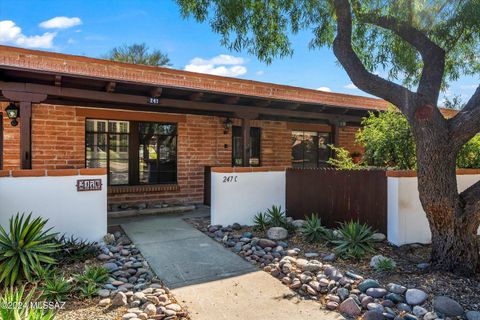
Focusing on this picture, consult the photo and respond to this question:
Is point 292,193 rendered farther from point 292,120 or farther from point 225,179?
point 292,120

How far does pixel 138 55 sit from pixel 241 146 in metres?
22.4

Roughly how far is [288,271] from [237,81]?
23.7ft

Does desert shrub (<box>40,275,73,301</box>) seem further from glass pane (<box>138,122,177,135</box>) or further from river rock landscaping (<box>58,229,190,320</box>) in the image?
glass pane (<box>138,122,177,135</box>)

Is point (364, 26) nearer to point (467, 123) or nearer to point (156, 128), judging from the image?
point (467, 123)

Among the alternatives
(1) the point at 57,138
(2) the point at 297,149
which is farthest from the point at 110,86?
(2) the point at 297,149

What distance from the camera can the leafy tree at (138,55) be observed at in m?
28.0

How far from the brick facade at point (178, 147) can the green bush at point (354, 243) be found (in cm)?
513

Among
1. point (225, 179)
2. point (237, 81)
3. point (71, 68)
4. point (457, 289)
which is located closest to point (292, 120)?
point (237, 81)

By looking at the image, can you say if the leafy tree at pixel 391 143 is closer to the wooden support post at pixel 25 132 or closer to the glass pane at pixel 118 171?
the glass pane at pixel 118 171

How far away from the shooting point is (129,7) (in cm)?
881

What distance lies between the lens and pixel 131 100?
281 inches

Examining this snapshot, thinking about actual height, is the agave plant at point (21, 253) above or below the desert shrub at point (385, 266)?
above

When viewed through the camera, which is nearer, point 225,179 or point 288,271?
point 288,271

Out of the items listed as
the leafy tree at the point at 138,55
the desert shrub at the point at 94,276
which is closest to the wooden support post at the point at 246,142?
the desert shrub at the point at 94,276
